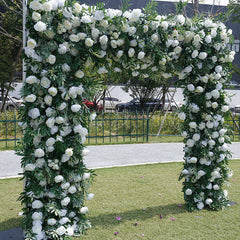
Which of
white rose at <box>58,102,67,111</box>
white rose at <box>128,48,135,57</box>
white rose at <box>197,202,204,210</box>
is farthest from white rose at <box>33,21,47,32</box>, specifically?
white rose at <box>197,202,204,210</box>

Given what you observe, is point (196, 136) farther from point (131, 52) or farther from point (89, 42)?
point (89, 42)

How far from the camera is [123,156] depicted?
8.03 metres

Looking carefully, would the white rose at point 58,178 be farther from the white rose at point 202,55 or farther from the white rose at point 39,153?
the white rose at point 202,55

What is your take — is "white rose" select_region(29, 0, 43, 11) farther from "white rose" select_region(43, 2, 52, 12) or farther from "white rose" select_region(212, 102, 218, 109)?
"white rose" select_region(212, 102, 218, 109)

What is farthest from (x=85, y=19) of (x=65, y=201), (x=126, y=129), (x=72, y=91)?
(x=126, y=129)

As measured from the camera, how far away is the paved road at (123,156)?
7.01 meters

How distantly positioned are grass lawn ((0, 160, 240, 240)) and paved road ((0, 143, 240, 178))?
0.86 meters

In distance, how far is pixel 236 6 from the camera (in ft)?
31.3

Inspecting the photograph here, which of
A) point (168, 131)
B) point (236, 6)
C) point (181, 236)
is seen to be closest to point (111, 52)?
point (181, 236)

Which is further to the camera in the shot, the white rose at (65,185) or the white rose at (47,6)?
the white rose at (65,185)

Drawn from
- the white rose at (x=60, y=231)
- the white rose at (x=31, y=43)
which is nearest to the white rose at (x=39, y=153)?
the white rose at (x=60, y=231)

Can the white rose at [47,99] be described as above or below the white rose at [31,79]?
below

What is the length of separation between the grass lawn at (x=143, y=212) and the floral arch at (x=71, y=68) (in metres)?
0.53

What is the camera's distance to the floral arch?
3291 millimetres
